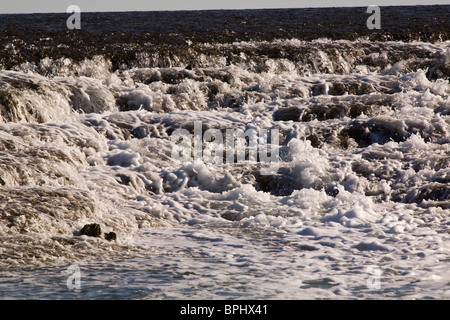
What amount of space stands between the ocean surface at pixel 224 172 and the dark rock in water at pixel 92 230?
2.9 inches

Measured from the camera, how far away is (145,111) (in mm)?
15234

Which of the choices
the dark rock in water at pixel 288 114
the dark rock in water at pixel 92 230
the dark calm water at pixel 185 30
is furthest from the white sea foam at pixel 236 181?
the dark calm water at pixel 185 30

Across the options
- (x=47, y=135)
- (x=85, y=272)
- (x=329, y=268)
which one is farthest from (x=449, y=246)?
(x=47, y=135)

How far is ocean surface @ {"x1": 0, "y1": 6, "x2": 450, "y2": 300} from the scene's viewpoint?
7.59m

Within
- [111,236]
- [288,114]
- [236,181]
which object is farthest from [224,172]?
[111,236]

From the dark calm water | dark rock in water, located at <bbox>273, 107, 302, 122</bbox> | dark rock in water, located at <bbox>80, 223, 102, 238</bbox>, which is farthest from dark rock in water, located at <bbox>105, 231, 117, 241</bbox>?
the dark calm water

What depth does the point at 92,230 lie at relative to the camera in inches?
348

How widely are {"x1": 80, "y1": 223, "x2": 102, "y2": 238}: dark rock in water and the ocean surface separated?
73 mm

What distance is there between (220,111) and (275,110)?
4.50 ft

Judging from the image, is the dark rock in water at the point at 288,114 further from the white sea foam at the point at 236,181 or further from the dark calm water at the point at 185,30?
the dark calm water at the point at 185,30

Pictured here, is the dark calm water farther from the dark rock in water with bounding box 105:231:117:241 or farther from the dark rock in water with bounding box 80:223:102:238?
the dark rock in water with bounding box 105:231:117:241

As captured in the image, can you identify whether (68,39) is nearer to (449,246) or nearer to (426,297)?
(449,246)

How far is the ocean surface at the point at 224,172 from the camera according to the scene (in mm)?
7586

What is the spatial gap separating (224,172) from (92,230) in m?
4.20
